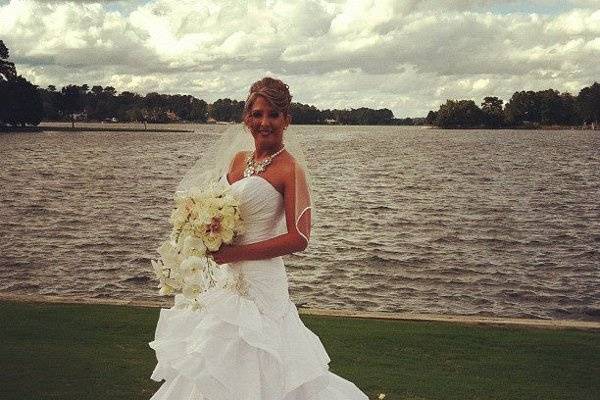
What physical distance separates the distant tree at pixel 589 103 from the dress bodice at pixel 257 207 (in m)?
174

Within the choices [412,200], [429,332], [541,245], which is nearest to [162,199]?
[412,200]

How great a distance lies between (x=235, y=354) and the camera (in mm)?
4633

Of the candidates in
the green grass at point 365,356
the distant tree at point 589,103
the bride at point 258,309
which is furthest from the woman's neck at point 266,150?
the distant tree at point 589,103

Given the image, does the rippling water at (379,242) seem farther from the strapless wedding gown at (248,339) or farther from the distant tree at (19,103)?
the distant tree at (19,103)

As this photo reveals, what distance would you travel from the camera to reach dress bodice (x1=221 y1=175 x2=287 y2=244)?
4582 mm

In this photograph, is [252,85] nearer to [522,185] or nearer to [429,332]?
[429,332]

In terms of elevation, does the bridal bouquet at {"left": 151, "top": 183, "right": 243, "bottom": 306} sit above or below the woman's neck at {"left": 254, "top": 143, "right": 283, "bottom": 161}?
below

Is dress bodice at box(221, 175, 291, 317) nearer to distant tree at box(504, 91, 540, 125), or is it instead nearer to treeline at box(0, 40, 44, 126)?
treeline at box(0, 40, 44, 126)

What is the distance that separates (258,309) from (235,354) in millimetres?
310

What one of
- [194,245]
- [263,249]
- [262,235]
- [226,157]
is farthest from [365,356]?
[194,245]

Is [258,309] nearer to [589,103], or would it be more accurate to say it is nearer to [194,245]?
[194,245]

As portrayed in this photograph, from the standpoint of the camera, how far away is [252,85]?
472 cm

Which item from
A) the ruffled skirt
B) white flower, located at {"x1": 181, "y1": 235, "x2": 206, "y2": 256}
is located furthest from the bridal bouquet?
the ruffled skirt

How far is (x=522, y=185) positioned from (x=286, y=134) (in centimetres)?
4930
